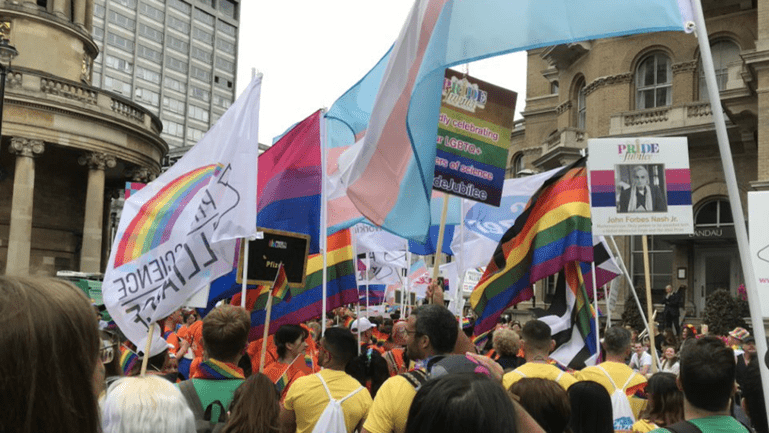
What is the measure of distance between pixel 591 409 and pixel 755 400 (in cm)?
116

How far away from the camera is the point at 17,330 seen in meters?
1.77

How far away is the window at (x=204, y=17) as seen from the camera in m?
115

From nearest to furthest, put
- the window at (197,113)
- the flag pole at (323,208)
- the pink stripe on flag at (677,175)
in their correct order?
the pink stripe on flag at (677,175), the flag pole at (323,208), the window at (197,113)

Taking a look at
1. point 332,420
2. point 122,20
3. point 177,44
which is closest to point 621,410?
point 332,420

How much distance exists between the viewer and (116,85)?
10294cm

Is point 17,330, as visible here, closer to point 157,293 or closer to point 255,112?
point 157,293

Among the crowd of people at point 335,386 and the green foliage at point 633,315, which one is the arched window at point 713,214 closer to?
the green foliage at point 633,315

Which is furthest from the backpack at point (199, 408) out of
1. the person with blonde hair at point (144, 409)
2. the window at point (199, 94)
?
the window at point (199, 94)

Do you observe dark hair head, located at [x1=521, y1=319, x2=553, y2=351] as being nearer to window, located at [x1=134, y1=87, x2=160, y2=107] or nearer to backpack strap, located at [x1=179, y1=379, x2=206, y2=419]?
backpack strap, located at [x1=179, y1=379, x2=206, y2=419]

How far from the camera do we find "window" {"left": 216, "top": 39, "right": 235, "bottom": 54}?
390 ft

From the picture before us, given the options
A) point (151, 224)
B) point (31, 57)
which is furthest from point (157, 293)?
point (31, 57)

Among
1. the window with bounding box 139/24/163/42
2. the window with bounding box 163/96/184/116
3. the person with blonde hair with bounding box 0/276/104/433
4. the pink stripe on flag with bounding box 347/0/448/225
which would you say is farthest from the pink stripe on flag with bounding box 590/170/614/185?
the window with bounding box 163/96/184/116

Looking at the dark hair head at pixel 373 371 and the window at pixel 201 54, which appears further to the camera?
the window at pixel 201 54

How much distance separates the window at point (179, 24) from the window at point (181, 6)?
1.42 metres
